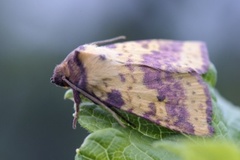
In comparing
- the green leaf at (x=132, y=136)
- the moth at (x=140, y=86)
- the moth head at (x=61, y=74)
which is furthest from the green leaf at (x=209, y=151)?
the moth head at (x=61, y=74)

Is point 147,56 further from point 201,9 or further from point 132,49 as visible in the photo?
point 201,9

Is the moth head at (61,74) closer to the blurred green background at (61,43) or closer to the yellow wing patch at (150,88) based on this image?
the yellow wing patch at (150,88)

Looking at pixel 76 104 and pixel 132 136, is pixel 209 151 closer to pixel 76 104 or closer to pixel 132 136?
pixel 132 136

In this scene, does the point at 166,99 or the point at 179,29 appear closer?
the point at 166,99

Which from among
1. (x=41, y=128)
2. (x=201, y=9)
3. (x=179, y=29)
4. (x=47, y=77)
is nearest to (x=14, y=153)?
(x=41, y=128)

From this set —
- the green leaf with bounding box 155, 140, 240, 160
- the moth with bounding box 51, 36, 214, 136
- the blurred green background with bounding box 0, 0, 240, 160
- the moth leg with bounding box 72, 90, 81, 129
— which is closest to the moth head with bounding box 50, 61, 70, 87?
the moth with bounding box 51, 36, 214, 136

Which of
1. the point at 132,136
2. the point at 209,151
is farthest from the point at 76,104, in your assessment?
the point at 209,151
